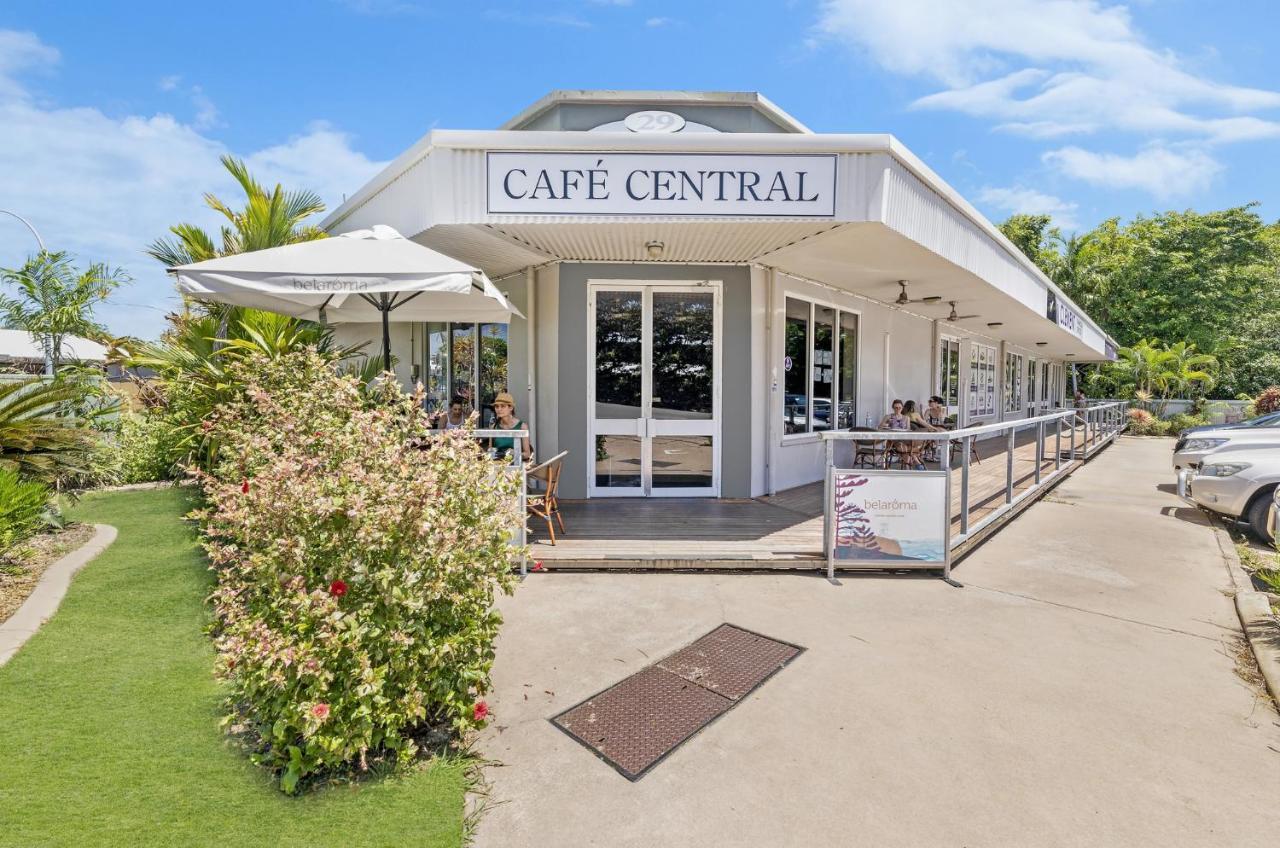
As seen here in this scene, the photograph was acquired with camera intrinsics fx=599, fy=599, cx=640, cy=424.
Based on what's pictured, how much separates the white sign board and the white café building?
221 cm

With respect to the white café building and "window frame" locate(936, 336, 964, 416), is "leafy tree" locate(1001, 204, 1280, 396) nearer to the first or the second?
"window frame" locate(936, 336, 964, 416)

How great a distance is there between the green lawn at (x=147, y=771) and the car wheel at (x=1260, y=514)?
346 inches

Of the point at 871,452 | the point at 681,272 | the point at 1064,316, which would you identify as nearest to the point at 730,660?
the point at 681,272

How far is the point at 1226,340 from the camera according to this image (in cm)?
2839

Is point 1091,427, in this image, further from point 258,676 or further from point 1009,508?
point 258,676

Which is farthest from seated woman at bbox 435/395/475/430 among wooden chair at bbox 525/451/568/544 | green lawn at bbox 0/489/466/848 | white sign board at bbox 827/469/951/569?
white sign board at bbox 827/469/951/569

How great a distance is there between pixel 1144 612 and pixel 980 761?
9.36ft

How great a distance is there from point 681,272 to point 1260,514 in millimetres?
7070

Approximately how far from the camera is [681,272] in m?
7.11

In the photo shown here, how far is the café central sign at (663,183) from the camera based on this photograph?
505 cm

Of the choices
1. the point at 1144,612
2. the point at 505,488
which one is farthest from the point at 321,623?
the point at 1144,612

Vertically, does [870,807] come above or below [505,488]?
below

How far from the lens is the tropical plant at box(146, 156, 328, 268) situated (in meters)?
7.65

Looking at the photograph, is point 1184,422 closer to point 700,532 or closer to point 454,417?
point 700,532
